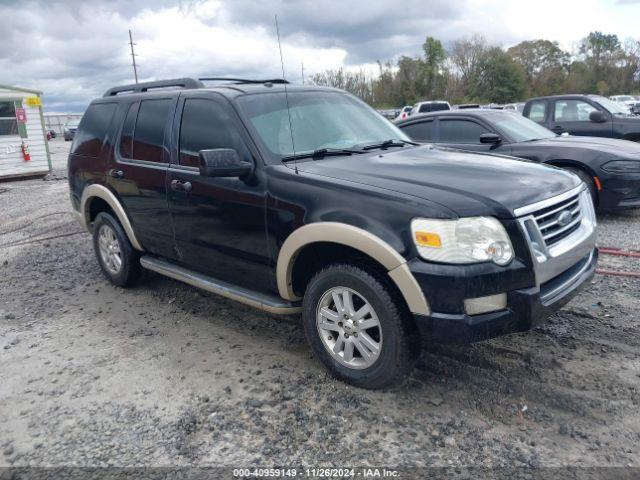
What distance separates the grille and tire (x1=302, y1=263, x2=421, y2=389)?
0.93 metres

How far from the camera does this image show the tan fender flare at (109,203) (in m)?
5.17

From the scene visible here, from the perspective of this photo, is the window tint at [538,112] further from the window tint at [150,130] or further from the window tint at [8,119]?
the window tint at [8,119]

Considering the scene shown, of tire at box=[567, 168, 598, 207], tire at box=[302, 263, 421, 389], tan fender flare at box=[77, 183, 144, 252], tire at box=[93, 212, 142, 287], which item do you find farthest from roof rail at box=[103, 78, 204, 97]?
tire at box=[567, 168, 598, 207]

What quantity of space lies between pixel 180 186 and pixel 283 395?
1893 mm

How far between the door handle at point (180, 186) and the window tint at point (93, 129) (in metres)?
1.48

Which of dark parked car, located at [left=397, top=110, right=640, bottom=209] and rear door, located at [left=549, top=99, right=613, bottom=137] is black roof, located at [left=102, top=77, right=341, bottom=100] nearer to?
dark parked car, located at [left=397, top=110, right=640, bottom=209]

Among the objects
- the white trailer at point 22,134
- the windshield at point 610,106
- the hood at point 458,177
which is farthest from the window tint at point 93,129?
the white trailer at point 22,134

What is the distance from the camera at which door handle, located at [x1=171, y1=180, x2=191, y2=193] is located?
428 centimetres

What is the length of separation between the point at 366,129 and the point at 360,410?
7.63ft

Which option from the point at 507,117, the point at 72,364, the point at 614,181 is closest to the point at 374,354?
the point at 72,364

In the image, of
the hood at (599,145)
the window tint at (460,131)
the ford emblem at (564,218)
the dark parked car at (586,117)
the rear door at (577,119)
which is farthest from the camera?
the rear door at (577,119)

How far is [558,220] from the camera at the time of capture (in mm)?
3322

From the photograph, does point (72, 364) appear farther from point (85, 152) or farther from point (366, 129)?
point (366, 129)

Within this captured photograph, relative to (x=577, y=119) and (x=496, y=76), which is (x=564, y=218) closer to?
(x=577, y=119)
